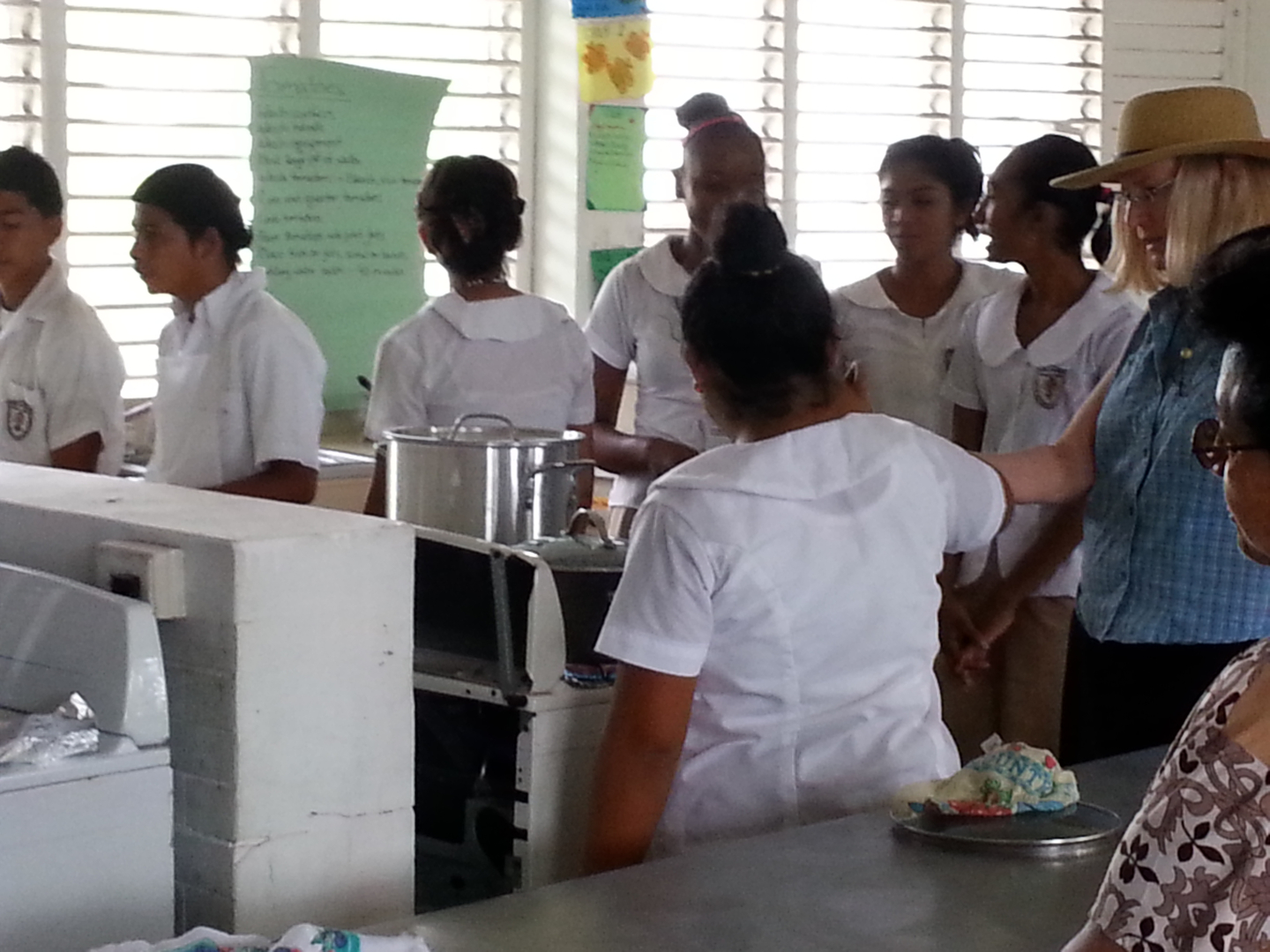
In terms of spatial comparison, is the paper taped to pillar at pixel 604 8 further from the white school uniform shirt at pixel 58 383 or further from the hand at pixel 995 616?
the hand at pixel 995 616

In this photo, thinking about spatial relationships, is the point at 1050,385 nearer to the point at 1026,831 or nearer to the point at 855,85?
the point at 1026,831

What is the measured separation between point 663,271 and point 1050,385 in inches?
28.8

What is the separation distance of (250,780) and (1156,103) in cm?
138

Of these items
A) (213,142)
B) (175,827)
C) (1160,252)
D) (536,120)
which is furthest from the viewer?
(536,120)

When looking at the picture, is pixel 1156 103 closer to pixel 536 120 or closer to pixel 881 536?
pixel 881 536

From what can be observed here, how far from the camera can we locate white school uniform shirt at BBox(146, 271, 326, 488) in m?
2.53

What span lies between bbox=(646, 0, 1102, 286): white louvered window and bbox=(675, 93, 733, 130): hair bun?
998 millimetres

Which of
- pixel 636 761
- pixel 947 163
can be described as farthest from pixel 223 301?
pixel 636 761

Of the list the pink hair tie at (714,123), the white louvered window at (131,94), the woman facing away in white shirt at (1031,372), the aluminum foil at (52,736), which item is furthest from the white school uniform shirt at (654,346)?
the aluminum foil at (52,736)

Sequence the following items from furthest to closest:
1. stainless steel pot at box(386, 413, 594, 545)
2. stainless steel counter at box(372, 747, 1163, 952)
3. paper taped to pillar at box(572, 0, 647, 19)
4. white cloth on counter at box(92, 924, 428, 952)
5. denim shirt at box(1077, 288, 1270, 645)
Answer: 1. paper taped to pillar at box(572, 0, 647, 19)
2. stainless steel pot at box(386, 413, 594, 545)
3. denim shirt at box(1077, 288, 1270, 645)
4. stainless steel counter at box(372, 747, 1163, 952)
5. white cloth on counter at box(92, 924, 428, 952)

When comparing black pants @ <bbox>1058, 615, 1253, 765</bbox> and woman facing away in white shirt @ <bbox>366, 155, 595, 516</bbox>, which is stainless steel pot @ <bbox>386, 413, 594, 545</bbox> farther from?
black pants @ <bbox>1058, 615, 1253, 765</bbox>

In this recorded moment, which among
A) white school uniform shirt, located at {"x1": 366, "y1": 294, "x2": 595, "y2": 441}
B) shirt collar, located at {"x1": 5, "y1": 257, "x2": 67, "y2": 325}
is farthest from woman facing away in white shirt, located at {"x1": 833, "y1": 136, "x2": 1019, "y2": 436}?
shirt collar, located at {"x1": 5, "y1": 257, "x2": 67, "y2": 325}

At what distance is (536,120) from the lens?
416 centimetres

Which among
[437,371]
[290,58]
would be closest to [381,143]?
[290,58]
